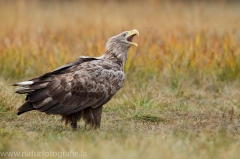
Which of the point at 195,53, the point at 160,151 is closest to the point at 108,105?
the point at 195,53

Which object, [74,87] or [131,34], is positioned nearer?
[74,87]

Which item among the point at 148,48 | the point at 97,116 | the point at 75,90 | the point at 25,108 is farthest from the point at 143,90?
the point at 25,108

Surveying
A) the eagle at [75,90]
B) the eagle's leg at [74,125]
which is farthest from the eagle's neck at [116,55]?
the eagle's leg at [74,125]

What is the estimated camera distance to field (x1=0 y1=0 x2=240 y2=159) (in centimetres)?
499

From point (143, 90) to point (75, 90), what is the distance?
2300mm

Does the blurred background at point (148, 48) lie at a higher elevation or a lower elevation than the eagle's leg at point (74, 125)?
higher

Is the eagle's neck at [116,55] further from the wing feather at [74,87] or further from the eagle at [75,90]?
the wing feather at [74,87]

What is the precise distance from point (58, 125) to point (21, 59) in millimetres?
3152

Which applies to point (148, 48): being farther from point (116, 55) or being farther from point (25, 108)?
point (25, 108)

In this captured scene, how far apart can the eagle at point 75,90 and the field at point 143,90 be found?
217mm

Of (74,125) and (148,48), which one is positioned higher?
(148,48)

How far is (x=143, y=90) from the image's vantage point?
8.30m

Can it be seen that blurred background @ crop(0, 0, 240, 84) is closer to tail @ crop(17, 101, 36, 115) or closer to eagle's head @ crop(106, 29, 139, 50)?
eagle's head @ crop(106, 29, 139, 50)

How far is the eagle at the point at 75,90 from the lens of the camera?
5.98m
